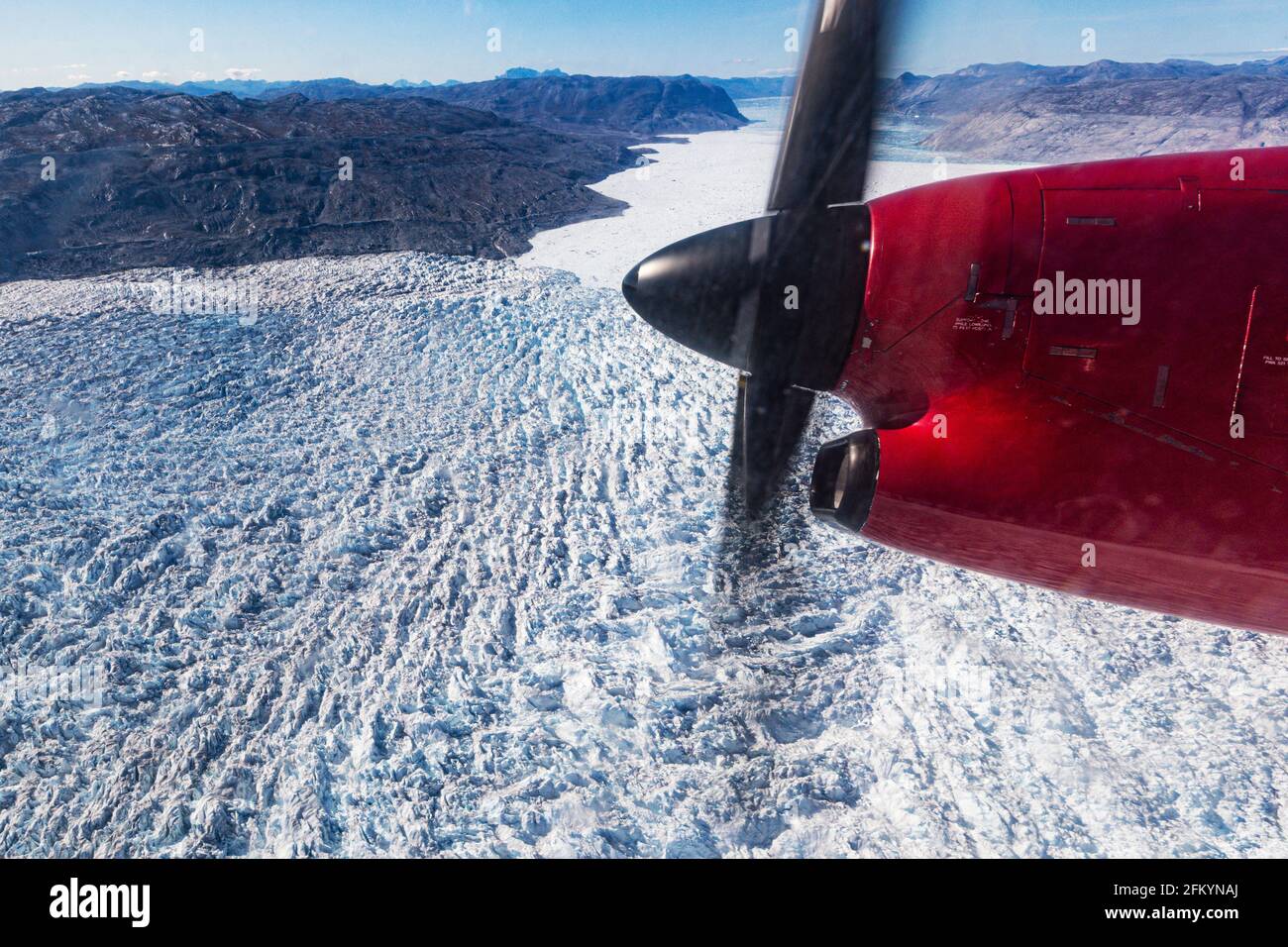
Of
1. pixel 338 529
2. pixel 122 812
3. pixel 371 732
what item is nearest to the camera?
pixel 122 812

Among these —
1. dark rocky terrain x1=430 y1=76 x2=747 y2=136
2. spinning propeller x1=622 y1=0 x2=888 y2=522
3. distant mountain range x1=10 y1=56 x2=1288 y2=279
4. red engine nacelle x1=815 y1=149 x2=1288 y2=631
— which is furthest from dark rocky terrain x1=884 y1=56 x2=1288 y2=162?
dark rocky terrain x1=430 y1=76 x2=747 y2=136

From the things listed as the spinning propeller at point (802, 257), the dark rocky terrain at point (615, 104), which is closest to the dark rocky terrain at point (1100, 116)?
the spinning propeller at point (802, 257)

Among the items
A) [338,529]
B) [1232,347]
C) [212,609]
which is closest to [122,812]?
[212,609]

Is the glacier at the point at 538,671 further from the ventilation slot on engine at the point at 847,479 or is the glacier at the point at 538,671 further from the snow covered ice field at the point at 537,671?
the ventilation slot on engine at the point at 847,479

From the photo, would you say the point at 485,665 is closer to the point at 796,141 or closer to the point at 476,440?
the point at 476,440

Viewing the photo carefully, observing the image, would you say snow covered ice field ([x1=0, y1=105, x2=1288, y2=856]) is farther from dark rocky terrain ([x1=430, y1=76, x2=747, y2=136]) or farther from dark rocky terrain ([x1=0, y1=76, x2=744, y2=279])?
dark rocky terrain ([x1=430, y1=76, x2=747, y2=136])
